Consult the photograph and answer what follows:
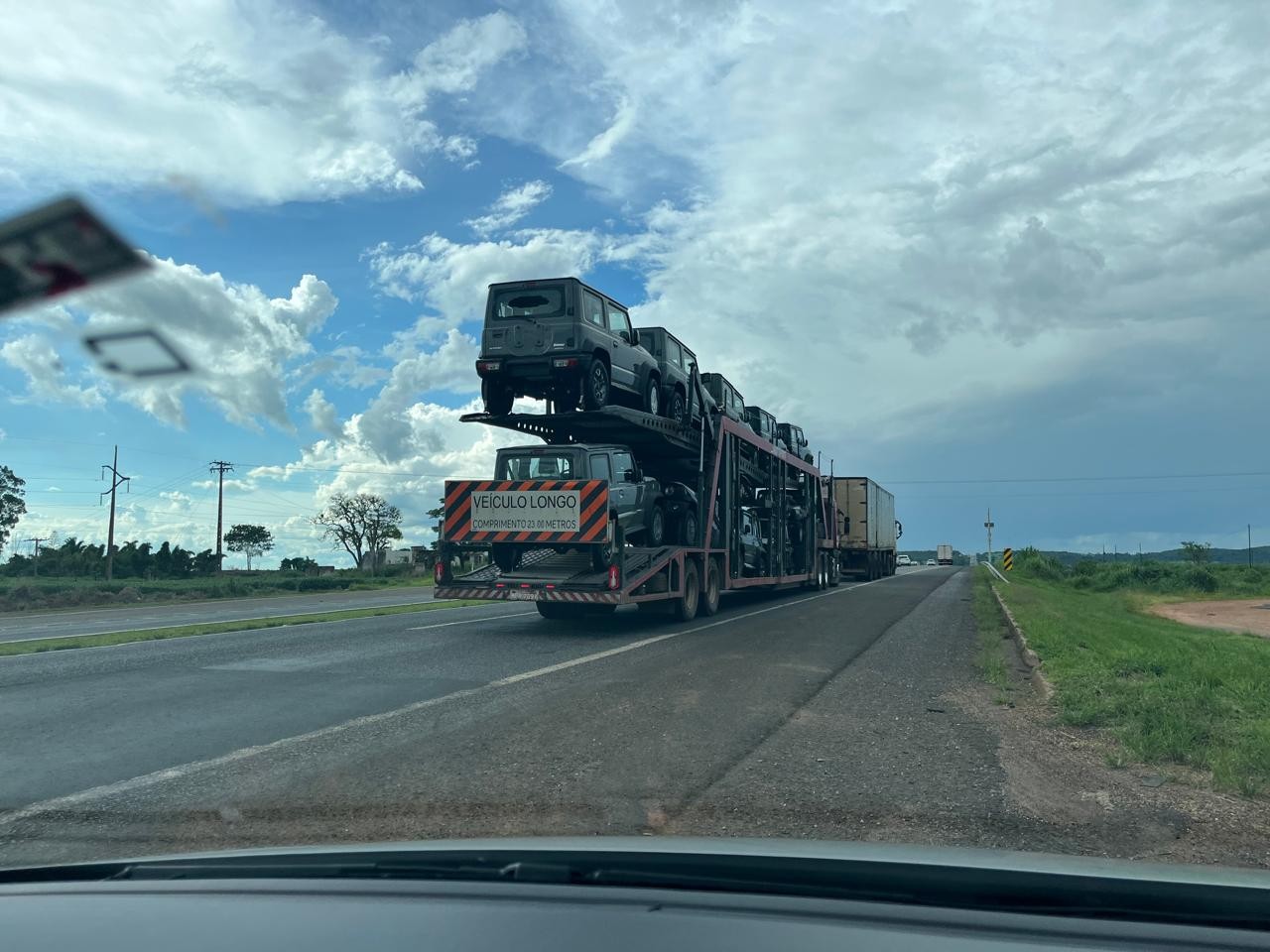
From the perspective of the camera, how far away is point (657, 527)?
15.9 meters

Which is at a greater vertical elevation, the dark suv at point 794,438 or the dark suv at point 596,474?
the dark suv at point 794,438

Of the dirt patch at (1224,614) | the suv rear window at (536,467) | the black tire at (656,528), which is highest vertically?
the suv rear window at (536,467)

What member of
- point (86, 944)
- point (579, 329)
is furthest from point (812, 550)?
point (86, 944)

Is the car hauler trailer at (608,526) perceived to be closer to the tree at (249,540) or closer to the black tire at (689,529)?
the black tire at (689,529)

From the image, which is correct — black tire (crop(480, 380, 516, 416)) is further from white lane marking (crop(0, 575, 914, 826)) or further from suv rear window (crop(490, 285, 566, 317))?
white lane marking (crop(0, 575, 914, 826))

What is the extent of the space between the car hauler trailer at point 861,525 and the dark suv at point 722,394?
15.9 metres

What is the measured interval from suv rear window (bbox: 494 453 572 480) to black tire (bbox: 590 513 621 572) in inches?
38.5

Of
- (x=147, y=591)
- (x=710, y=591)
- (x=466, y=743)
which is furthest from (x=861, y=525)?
(x=466, y=743)

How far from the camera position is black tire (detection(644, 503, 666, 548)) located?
51.2 ft

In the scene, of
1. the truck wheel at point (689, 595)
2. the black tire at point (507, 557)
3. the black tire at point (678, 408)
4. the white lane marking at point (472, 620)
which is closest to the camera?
the black tire at point (507, 557)

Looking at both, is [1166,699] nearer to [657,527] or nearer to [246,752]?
[246,752]

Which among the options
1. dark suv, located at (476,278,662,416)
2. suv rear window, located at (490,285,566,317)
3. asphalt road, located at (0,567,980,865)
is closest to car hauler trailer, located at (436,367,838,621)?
dark suv, located at (476,278,662,416)

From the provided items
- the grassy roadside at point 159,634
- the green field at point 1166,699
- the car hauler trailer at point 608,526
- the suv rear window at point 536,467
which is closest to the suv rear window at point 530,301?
the car hauler trailer at point 608,526

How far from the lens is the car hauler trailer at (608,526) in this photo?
1380 cm
